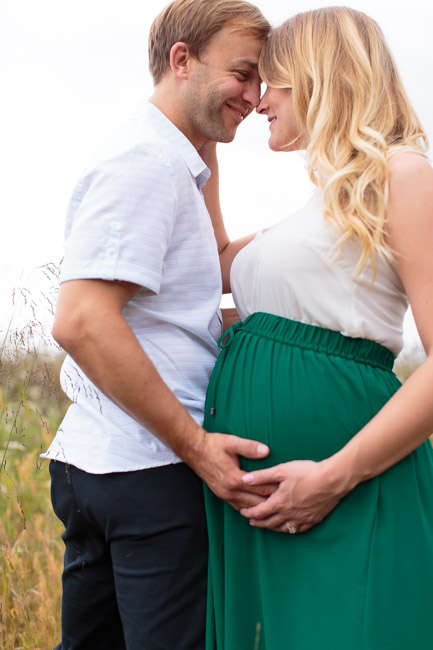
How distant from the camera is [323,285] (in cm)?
205

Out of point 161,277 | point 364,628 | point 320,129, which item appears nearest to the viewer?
point 364,628

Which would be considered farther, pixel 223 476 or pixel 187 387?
pixel 187 387

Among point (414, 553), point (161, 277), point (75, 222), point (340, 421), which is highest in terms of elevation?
point (75, 222)

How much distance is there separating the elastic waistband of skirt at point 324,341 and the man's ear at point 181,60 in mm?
843

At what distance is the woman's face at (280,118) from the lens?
2.38 m

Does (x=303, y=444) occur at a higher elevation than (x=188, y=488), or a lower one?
higher

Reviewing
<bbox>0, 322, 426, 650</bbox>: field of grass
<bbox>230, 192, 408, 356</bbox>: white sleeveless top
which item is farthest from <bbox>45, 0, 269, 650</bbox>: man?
<bbox>0, 322, 426, 650</bbox>: field of grass

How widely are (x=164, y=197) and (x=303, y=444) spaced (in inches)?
29.3

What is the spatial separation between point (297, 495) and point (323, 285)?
21.8 inches

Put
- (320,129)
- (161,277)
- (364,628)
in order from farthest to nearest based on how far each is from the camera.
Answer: (320,129), (161,277), (364,628)

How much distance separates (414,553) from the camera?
1948 millimetres

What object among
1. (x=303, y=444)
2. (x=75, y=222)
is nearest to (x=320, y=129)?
(x=75, y=222)

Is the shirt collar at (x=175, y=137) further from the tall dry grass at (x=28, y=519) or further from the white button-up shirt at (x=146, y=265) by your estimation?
the tall dry grass at (x=28, y=519)

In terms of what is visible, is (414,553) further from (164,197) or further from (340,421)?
(164,197)
